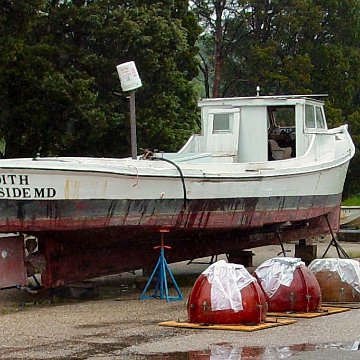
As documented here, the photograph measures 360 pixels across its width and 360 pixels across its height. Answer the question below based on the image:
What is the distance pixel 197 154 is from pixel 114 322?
18.5 feet

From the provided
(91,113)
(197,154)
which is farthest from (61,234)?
(91,113)

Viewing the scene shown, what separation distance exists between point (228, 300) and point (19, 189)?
3.49 m

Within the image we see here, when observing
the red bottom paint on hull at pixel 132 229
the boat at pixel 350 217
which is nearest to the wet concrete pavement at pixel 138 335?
the red bottom paint on hull at pixel 132 229

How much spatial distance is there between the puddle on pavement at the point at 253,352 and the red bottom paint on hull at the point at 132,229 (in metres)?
4.23

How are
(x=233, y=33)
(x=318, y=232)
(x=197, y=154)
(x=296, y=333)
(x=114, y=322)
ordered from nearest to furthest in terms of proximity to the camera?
1. (x=296, y=333)
2. (x=114, y=322)
3. (x=197, y=154)
4. (x=318, y=232)
5. (x=233, y=33)

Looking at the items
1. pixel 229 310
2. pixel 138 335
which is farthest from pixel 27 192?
pixel 229 310

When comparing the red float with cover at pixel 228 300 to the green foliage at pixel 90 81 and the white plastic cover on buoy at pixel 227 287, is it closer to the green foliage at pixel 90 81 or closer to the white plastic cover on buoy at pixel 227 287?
the white plastic cover on buoy at pixel 227 287

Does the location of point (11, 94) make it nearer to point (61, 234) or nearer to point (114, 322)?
point (61, 234)

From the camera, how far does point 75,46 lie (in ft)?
89.5

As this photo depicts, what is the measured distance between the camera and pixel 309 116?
62.5 ft

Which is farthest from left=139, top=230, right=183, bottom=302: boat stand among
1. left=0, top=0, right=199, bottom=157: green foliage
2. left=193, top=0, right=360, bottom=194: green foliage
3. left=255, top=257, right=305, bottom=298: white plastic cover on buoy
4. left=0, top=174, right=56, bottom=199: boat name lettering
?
left=193, top=0, right=360, bottom=194: green foliage

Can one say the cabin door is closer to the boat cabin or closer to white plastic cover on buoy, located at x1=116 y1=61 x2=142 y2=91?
the boat cabin

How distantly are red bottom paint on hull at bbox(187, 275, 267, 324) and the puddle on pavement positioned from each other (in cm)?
139

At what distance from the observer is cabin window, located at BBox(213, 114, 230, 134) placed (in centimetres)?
1875
